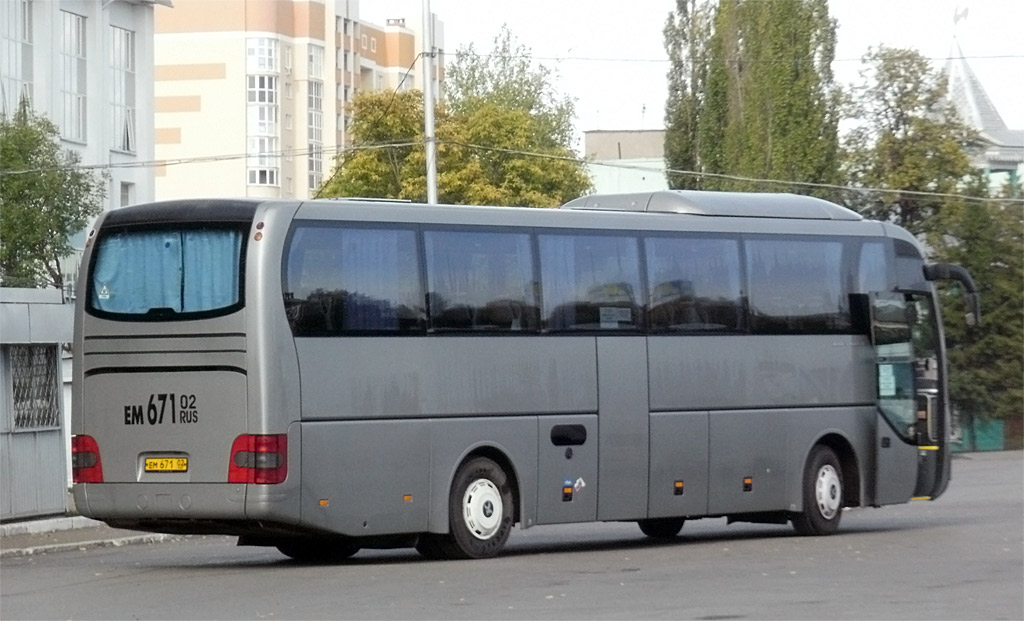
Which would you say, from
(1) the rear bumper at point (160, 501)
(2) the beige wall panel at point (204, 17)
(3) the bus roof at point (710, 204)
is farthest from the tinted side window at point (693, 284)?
(2) the beige wall panel at point (204, 17)

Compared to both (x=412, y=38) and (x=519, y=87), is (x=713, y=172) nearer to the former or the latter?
(x=519, y=87)

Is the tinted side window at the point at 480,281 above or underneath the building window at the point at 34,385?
above

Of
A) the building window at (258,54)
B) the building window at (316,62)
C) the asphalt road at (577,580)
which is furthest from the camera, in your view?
the building window at (316,62)

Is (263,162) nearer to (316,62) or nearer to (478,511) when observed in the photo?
(316,62)

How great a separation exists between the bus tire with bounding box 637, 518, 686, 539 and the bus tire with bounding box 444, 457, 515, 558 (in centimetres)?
359

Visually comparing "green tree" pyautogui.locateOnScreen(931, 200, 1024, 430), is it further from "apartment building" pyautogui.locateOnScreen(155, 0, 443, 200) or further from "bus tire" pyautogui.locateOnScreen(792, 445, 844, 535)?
"apartment building" pyautogui.locateOnScreen(155, 0, 443, 200)

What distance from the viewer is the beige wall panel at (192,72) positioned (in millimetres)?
117062

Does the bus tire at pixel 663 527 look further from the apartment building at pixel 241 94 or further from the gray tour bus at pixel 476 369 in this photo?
the apartment building at pixel 241 94

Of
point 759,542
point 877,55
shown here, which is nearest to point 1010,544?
point 759,542

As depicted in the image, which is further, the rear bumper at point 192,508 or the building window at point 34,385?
the building window at point 34,385

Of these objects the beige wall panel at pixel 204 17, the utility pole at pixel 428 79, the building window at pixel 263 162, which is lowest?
the utility pole at pixel 428 79

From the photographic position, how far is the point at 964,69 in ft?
244

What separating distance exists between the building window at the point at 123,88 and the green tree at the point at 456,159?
254 inches

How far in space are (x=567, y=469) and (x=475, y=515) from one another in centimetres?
129
